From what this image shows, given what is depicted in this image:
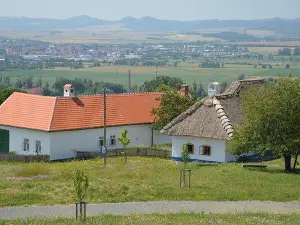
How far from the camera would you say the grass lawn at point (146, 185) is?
2536 cm

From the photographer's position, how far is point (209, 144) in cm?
4197

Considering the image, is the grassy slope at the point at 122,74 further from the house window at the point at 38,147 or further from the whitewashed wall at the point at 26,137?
the house window at the point at 38,147

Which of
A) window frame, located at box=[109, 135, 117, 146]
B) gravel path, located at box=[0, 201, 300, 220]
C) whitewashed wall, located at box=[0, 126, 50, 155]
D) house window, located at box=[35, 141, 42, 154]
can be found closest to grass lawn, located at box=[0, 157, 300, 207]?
gravel path, located at box=[0, 201, 300, 220]

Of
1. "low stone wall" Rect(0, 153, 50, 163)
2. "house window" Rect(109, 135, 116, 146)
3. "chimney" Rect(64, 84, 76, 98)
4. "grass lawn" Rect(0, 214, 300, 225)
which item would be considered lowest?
"low stone wall" Rect(0, 153, 50, 163)

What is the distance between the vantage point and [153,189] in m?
26.6

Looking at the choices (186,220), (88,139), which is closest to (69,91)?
(88,139)

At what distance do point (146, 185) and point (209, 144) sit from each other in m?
14.7

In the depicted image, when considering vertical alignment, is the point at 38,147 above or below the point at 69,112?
below

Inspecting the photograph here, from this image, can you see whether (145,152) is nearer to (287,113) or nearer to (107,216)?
(287,113)

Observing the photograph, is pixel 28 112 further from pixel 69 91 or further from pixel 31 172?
pixel 31 172

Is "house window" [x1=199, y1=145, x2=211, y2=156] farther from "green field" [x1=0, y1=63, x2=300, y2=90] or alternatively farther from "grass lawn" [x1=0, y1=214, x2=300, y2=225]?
"green field" [x1=0, y1=63, x2=300, y2=90]

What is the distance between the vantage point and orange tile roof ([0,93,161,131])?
151 ft

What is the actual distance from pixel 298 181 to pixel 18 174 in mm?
12150

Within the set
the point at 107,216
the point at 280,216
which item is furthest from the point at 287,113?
the point at 107,216
